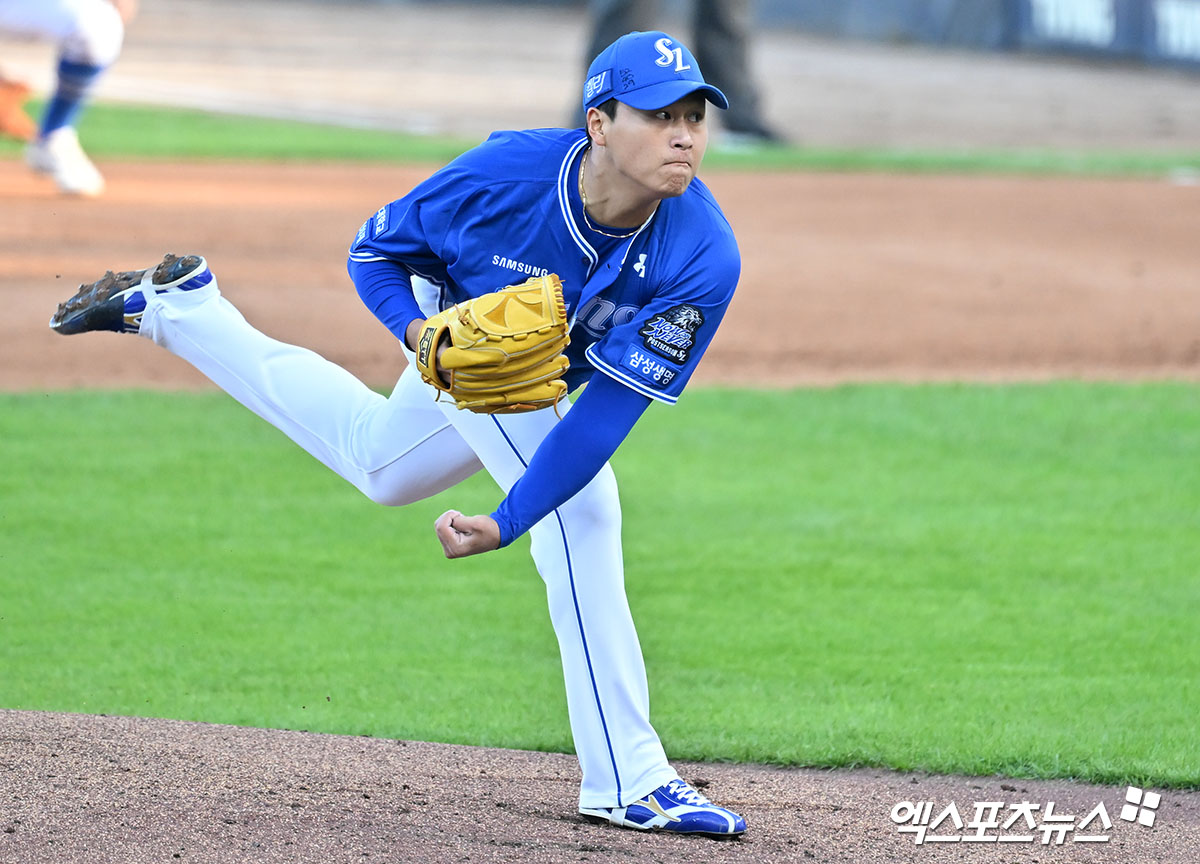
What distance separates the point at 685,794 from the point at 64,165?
963cm

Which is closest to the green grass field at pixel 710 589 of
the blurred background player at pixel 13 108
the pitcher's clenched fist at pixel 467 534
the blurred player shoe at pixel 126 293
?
the blurred player shoe at pixel 126 293

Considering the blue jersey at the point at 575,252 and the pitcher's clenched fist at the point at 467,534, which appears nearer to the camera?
the pitcher's clenched fist at the point at 467,534

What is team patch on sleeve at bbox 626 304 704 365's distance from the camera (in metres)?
3.32

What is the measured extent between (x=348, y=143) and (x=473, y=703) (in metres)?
11.5

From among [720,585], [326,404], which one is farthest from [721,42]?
[326,404]

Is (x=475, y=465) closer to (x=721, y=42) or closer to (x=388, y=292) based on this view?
(x=388, y=292)

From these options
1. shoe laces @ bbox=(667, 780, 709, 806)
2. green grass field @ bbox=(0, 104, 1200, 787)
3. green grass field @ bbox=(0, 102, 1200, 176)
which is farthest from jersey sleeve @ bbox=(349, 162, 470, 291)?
green grass field @ bbox=(0, 102, 1200, 176)

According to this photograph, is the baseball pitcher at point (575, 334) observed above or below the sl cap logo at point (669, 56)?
below

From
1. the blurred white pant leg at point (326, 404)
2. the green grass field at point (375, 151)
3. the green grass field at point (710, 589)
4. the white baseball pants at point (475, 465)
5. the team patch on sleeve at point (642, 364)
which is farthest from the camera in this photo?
the green grass field at point (375, 151)

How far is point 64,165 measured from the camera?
11852mm

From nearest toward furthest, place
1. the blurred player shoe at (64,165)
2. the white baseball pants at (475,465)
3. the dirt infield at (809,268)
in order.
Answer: the white baseball pants at (475,465), the dirt infield at (809,268), the blurred player shoe at (64,165)

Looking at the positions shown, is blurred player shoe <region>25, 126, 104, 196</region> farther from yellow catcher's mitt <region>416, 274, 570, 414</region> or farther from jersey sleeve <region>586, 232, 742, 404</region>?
jersey sleeve <region>586, 232, 742, 404</region>

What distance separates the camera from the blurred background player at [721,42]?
14.1 m

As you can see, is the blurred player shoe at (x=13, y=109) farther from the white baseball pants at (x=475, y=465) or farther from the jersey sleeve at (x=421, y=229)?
the jersey sleeve at (x=421, y=229)
